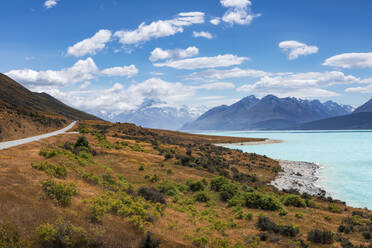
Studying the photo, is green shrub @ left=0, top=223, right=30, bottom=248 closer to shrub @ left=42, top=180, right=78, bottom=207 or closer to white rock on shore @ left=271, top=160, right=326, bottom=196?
shrub @ left=42, top=180, right=78, bottom=207

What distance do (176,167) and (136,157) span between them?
611 cm

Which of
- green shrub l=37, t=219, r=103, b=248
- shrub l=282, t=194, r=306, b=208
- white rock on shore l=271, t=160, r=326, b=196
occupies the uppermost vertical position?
green shrub l=37, t=219, r=103, b=248

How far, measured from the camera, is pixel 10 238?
7766mm

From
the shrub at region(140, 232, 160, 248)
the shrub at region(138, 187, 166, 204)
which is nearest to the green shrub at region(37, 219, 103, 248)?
the shrub at region(140, 232, 160, 248)

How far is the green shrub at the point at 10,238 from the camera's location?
7.59 m

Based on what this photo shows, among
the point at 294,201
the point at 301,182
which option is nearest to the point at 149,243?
the point at 294,201

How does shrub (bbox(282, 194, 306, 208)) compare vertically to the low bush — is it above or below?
below

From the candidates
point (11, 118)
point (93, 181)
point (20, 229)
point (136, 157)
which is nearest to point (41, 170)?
point (93, 181)

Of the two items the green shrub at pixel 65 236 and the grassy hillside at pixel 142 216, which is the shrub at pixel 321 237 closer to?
the grassy hillside at pixel 142 216

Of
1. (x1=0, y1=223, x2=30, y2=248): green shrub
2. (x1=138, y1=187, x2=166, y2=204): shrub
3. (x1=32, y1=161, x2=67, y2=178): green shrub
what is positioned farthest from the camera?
(x1=138, y1=187, x2=166, y2=204): shrub

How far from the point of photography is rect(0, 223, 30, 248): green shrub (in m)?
7.59

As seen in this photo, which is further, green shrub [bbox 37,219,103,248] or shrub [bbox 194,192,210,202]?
shrub [bbox 194,192,210,202]

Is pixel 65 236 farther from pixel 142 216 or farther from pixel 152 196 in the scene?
pixel 152 196

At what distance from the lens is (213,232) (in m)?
13.3
